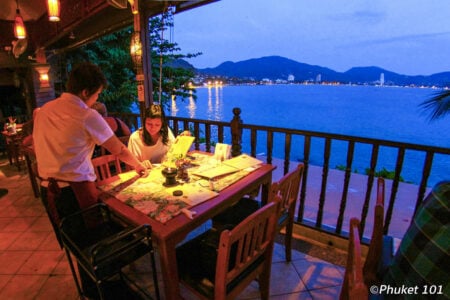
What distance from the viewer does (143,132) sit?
232 cm

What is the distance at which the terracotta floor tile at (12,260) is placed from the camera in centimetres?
215

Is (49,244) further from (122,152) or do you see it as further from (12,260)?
(122,152)

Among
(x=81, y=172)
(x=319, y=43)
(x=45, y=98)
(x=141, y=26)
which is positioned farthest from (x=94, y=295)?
(x=319, y=43)

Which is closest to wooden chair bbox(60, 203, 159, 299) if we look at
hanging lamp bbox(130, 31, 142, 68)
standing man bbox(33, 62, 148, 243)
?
standing man bbox(33, 62, 148, 243)

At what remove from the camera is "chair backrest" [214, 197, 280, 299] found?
3.51 feet

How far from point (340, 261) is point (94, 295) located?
1988mm

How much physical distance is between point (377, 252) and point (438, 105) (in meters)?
1.72

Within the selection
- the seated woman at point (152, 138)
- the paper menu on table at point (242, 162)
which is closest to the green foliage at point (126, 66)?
the seated woman at point (152, 138)

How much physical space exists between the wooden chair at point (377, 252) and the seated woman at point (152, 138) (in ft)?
5.86

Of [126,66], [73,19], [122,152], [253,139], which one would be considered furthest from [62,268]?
[126,66]

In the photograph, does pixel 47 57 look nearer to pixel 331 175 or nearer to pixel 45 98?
pixel 45 98

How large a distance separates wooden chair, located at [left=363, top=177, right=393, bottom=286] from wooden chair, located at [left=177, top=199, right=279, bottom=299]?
1.45ft

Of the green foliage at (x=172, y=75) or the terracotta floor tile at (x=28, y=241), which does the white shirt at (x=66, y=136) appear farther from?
the green foliage at (x=172, y=75)

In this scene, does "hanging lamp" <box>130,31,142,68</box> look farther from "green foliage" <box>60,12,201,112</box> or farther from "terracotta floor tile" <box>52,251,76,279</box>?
"green foliage" <box>60,12,201,112</box>
